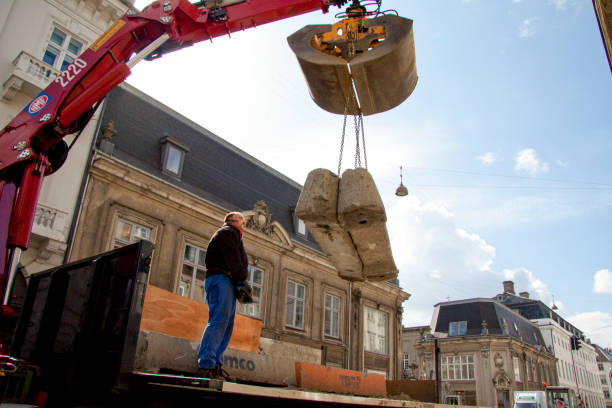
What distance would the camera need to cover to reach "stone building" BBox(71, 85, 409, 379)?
12758 mm

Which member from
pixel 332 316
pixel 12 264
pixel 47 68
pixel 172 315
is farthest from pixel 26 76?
pixel 332 316

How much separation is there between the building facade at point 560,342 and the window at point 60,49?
188ft

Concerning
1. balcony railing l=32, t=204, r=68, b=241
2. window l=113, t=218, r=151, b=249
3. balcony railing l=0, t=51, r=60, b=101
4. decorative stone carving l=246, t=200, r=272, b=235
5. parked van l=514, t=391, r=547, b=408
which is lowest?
parked van l=514, t=391, r=547, b=408

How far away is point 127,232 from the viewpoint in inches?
512

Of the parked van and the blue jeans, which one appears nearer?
the blue jeans

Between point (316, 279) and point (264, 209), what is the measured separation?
4.02 metres

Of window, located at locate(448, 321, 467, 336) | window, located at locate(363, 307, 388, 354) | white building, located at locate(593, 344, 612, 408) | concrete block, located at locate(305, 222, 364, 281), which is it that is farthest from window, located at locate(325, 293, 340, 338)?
white building, located at locate(593, 344, 612, 408)

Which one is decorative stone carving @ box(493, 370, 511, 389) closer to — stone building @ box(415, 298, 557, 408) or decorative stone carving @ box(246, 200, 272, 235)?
stone building @ box(415, 298, 557, 408)

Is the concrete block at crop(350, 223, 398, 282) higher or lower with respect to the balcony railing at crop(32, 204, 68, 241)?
lower

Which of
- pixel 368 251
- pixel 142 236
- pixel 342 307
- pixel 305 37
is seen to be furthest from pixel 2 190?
pixel 342 307

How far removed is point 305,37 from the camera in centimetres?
503

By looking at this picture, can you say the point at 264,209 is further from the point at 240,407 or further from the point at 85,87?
the point at 240,407

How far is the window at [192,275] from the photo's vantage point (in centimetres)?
1413

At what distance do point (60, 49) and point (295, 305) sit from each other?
11.8m
